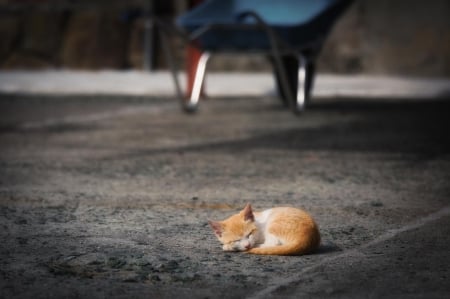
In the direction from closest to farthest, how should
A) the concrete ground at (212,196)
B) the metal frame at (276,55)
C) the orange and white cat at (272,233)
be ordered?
the concrete ground at (212,196) → the orange and white cat at (272,233) → the metal frame at (276,55)

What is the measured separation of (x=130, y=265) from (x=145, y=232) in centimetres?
46

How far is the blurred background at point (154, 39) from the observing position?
9.73m

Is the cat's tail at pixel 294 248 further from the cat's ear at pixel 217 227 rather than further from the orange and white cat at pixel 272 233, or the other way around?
the cat's ear at pixel 217 227

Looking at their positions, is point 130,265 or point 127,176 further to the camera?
point 127,176

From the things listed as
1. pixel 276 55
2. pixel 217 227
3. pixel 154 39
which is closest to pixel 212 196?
pixel 217 227

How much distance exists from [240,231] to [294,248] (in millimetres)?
150

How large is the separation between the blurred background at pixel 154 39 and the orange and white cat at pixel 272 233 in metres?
7.00

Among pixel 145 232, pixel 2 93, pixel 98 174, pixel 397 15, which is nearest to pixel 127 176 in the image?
pixel 98 174

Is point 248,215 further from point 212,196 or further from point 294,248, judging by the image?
point 212,196

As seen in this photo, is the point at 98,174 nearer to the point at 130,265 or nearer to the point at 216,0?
the point at 130,265

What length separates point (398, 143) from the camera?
18.6ft

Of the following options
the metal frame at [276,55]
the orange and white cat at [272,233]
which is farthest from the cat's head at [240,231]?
the metal frame at [276,55]

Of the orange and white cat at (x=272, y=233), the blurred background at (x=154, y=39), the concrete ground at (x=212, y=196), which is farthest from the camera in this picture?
the blurred background at (x=154, y=39)

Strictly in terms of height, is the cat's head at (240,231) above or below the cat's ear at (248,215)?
below
